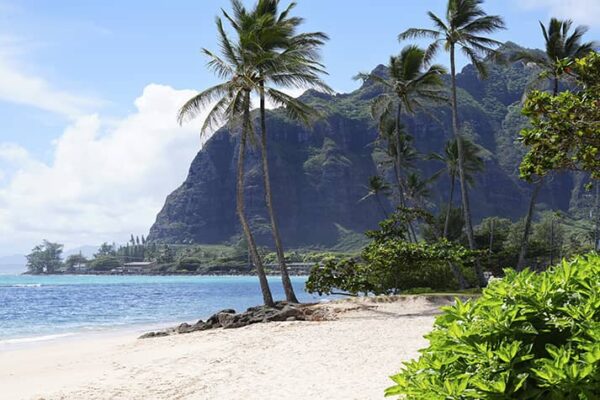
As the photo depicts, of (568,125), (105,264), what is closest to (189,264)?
(105,264)

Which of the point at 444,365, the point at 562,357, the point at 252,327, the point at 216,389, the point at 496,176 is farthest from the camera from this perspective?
the point at 496,176

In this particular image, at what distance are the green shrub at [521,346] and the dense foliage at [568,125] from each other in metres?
8.05

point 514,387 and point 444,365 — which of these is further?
point 444,365

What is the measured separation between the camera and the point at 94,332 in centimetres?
2375

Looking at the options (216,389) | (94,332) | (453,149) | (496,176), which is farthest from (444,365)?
(496,176)

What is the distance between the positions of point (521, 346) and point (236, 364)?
8.44 metres

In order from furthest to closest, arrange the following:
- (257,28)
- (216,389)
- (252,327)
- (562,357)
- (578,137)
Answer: (257,28)
(252,327)
(578,137)
(216,389)
(562,357)

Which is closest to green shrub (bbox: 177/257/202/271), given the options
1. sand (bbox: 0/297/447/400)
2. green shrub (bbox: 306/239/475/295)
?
green shrub (bbox: 306/239/475/295)

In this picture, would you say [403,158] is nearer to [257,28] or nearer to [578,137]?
[257,28]

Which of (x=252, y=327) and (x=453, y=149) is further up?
(x=453, y=149)

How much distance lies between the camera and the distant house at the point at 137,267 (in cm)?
17888

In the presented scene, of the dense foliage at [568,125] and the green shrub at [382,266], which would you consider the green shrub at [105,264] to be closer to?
the green shrub at [382,266]

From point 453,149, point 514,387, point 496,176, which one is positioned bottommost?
point 514,387

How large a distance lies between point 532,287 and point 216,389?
6.66m
